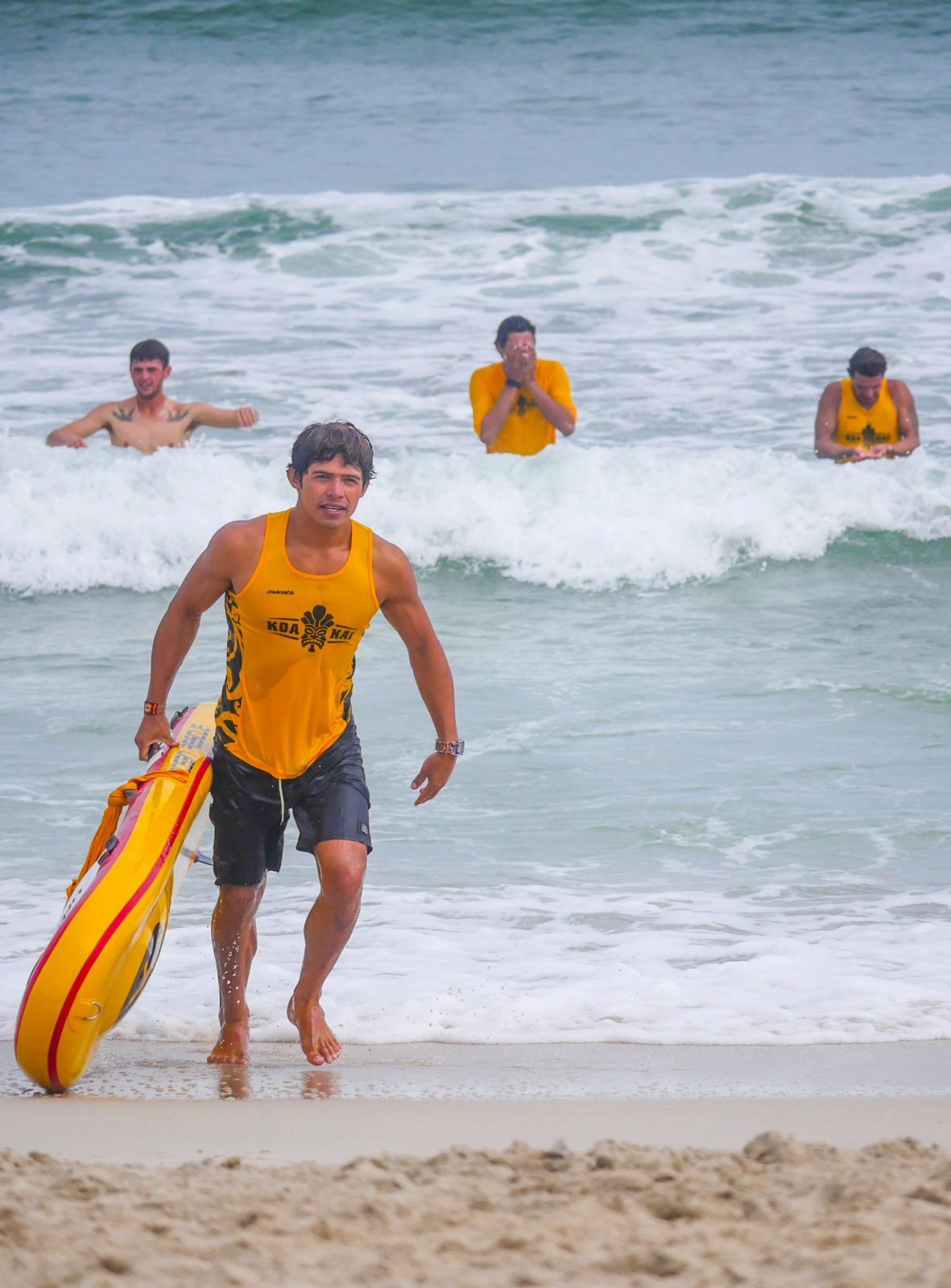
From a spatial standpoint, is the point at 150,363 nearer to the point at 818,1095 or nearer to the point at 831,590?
the point at 831,590

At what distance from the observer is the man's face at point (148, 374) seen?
10227mm

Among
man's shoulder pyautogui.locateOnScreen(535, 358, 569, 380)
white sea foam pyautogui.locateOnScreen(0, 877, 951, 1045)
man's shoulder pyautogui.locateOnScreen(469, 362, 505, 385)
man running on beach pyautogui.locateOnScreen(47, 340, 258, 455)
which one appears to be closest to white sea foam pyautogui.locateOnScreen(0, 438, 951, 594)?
man running on beach pyautogui.locateOnScreen(47, 340, 258, 455)

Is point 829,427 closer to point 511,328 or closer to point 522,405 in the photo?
point 522,405

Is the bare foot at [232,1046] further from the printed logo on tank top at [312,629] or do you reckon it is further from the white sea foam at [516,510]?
the white sea foam at [516,510]

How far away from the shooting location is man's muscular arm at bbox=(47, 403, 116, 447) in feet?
35.0

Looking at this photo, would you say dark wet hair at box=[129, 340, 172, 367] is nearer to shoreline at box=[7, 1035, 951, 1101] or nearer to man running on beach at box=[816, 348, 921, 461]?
man running on beach at box=[816, 348, 921, 461]

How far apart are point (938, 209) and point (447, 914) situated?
55.8ft

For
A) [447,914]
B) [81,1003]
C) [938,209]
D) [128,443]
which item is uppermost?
[938,209]

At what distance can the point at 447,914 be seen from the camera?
492cm

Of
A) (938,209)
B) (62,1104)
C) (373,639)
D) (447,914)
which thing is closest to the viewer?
(62,1104)

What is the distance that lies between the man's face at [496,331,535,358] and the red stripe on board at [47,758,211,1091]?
591 centimetres

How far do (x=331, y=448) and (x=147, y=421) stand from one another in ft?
25.6

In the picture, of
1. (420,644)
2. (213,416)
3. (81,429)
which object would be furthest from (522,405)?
(420,644)

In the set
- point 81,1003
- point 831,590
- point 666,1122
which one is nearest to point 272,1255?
point 666,1122
